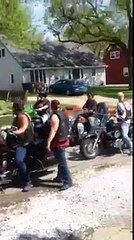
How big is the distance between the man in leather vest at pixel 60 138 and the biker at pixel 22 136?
15.3 inches

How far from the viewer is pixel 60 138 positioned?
834 cm

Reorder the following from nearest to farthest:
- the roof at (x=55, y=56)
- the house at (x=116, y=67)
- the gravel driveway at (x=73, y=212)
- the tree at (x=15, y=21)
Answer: the gravel driveway at (x=73, y=212), the tree at (x=15, y=21), the roof at (x=55, y=56), the house at (x=116, y=67)

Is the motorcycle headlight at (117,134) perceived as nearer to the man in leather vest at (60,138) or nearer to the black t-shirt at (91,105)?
the black t-shirt at (91,105)

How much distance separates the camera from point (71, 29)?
4928 cm

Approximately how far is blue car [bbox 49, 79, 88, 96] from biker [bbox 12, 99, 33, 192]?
33483 mm

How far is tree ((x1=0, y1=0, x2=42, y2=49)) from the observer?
123 ft

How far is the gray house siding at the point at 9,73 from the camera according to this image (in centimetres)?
5417

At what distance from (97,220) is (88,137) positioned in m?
4.22

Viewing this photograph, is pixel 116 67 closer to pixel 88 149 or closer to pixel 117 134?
pixel 117 134

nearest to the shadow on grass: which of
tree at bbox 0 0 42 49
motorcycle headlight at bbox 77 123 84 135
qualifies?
motorcycle headlight at bbox 77 123 84 135

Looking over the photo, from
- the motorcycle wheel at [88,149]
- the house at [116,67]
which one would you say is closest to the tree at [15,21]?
the motorcycle wheel at [88,149]

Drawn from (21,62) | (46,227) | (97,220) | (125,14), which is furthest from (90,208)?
(21,62)

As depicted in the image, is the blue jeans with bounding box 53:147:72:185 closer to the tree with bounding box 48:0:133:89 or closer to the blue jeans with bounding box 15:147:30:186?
the blue jeans with bounding box 15:147:30:186

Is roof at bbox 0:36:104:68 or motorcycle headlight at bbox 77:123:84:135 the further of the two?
roof at bbox 0:36:104:68
